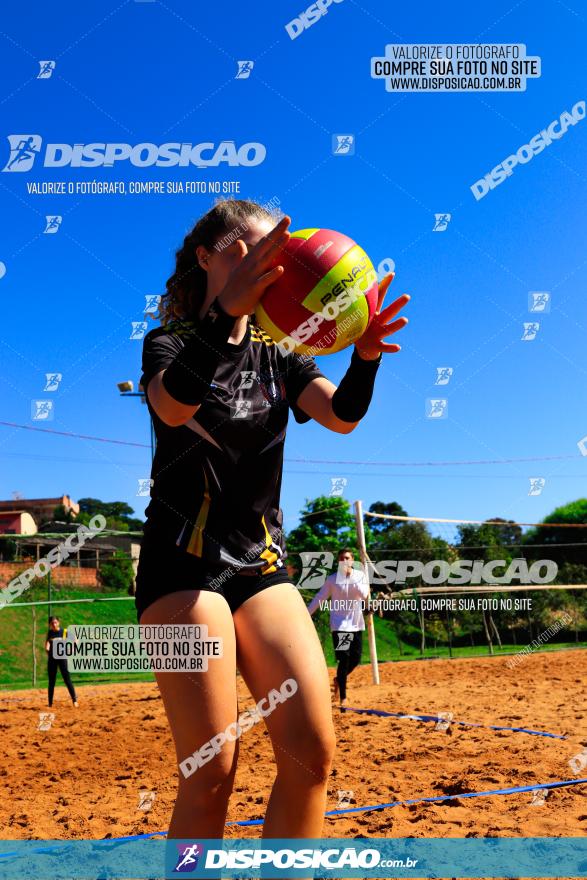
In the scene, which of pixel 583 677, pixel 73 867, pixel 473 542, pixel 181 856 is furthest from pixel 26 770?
pixel 473 542

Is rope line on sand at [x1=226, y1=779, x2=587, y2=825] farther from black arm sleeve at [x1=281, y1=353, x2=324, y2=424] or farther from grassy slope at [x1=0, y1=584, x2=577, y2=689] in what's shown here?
grassy slope at [x1=0, y1=584, x2=577, y2=689]

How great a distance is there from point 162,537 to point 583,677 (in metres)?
11.5

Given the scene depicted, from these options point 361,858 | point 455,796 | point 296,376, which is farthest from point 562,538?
point 296,376

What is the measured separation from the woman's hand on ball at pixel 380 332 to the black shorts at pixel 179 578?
0.79m

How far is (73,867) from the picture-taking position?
351 centimetres

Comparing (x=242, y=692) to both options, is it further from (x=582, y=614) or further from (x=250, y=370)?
(x=582, y=614)

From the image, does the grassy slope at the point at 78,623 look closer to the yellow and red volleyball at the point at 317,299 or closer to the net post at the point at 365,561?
the net post at the point at 365,561

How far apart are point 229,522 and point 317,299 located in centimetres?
77

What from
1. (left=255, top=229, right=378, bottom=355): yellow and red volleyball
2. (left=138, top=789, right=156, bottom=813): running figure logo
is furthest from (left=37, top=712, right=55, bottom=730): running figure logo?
(left=255, top=229, right=378, bottom=355): yellow and red volleyball

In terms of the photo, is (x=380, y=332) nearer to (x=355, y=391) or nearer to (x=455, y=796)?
(x=355, y=391)

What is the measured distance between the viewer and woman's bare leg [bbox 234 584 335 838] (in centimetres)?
202

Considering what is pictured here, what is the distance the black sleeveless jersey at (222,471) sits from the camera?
2160 mm

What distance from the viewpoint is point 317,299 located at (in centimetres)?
245

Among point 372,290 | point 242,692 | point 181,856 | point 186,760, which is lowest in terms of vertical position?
point 242,692
